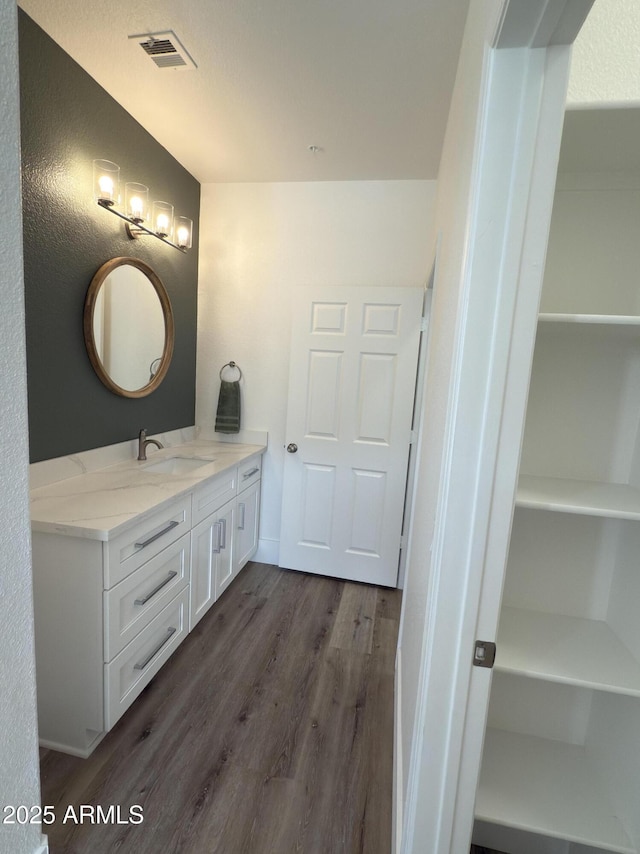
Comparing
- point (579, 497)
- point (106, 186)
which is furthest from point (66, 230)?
point (579, 497)

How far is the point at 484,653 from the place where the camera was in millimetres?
859

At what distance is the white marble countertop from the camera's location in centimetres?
137

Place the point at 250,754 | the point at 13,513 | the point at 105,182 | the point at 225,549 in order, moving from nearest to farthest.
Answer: the point at 13,513, the point at 250,754, the point at 105,182, the point at 225,549

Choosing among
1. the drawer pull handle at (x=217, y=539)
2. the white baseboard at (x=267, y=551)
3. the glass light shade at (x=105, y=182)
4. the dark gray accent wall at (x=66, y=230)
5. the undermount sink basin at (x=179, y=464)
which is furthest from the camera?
the white baseboard at (x=267, y=551)

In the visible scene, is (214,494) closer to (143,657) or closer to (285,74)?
(143,657)

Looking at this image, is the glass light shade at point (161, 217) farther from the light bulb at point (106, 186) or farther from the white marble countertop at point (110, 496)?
the white marble countertop at point (110, 496)

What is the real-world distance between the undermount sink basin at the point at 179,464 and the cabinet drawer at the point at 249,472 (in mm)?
243

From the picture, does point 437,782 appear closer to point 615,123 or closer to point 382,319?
point 615,123

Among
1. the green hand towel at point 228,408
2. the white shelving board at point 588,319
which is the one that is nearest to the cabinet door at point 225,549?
the green hand towel at point 228,408

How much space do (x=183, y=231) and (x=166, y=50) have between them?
0.90 meters

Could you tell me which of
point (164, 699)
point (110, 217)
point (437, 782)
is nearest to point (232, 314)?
point (110, 217)

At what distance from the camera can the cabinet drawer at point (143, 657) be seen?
1473 mm

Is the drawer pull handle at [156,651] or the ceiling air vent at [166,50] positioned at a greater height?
the ceiling air vent at [166,50]

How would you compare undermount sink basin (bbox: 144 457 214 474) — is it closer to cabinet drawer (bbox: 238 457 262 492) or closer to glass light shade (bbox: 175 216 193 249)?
cabinet drawer (bbox: 238 457 262 492)
